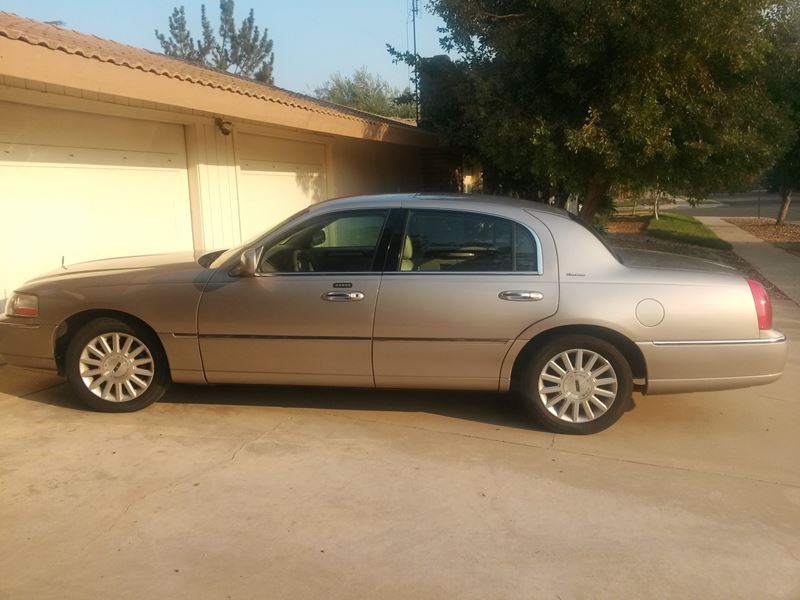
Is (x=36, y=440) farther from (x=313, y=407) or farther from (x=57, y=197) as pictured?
(x=57, y=197)

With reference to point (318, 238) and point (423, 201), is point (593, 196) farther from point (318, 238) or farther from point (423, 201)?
point (318, 238)

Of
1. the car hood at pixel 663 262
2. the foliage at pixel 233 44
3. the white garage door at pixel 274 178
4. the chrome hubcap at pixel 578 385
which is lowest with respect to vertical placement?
the chrome hubcap at pixel 578 385

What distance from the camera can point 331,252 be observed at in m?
5.28

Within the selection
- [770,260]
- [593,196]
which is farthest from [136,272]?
[770,260]

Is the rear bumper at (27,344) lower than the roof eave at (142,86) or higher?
lower

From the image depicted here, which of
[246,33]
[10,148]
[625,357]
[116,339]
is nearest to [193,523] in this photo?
[116,339]

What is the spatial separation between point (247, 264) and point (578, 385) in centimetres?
239

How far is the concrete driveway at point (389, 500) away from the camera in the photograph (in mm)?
3176

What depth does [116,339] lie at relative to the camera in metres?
5.07

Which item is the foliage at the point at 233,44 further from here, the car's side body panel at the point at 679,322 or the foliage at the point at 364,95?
the car's side body panel at the point at 679,322

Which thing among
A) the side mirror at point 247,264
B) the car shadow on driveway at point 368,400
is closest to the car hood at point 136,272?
the side mirror at point 247,264

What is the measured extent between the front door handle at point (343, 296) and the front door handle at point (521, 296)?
94 centimetres

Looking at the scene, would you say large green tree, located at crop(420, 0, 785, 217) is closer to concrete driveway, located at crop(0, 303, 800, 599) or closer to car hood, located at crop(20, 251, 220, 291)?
concrete driveway, located at crop(0, 303, 800, 599)

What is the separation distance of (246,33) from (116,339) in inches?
1851
